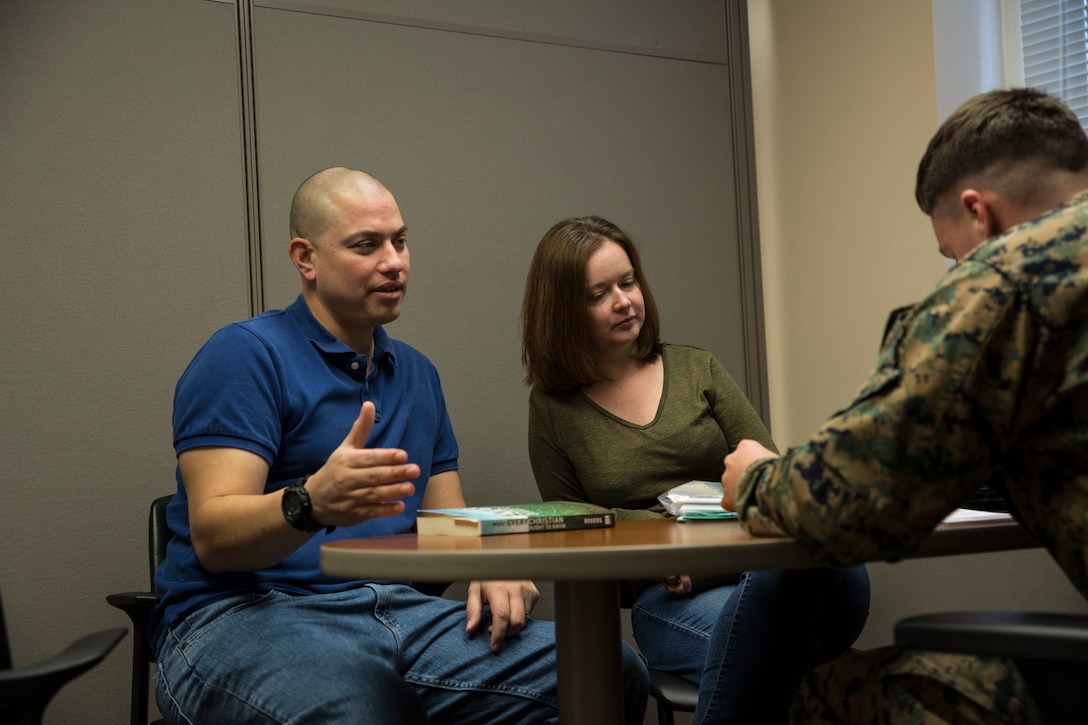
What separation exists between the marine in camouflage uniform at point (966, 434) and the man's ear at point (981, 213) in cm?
17

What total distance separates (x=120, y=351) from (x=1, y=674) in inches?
63.4

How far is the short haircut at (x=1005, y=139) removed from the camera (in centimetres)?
127

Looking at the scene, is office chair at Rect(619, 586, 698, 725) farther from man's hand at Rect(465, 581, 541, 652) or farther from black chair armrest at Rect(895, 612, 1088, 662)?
black chair armrest at Rect(895, 612, 1088, 662)

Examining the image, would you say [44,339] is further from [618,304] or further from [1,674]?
[1,674]

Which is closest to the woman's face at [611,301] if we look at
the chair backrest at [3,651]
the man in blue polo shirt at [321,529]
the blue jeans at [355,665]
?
the man in blue polo shirt at [321,529]

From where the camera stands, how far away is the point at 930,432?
3.40 feet

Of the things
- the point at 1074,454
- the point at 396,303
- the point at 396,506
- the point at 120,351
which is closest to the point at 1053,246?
the point at 1074,454

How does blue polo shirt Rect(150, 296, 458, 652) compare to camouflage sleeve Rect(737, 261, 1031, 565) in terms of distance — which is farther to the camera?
blue polo shirt Rect(150, 296, 458, 652)

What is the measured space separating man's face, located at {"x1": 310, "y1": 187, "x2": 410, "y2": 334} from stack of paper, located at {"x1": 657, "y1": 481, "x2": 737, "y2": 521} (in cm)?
65

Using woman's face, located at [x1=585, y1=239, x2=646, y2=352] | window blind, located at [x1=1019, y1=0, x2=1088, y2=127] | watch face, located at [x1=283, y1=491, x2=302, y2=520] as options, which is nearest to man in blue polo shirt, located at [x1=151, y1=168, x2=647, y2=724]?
watch face, located at [x1=283, y1=491, x2=302, y2=520]

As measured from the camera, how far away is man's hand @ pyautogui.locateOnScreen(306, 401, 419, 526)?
1.35m

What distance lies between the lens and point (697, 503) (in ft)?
5.42

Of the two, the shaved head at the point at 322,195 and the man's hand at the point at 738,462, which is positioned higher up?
the shaved head at the point at 322,195

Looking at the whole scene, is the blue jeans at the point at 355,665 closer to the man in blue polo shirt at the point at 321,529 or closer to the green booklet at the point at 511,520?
the man in blue polo shirt at the point at 321,529
